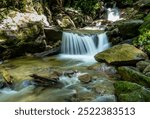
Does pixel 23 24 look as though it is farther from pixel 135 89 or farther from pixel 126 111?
pixel 126 111

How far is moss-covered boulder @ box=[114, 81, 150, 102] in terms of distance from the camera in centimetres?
609

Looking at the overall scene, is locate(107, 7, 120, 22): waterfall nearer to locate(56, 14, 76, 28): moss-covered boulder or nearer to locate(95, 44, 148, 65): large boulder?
locate(56, 14, 76, 28): moss-covered boulder

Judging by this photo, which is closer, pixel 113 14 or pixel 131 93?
pixel 131 93

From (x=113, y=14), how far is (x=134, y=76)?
1093 centimetres

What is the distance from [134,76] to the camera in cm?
771

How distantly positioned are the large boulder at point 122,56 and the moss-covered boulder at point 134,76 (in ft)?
3.17

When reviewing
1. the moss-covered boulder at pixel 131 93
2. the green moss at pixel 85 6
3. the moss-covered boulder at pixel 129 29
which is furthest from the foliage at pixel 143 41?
the green moss at pixel 85 6

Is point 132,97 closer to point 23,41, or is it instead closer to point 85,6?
point 23,41

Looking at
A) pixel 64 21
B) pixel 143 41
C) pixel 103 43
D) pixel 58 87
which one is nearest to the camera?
pixel 58 87

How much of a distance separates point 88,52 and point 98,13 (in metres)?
6.22

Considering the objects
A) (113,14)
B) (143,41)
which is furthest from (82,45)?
(113,14)

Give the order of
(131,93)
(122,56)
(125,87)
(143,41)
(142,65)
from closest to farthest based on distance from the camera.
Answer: (131,93) → (125,87) → (142,65) → (122,56) → (143,41)

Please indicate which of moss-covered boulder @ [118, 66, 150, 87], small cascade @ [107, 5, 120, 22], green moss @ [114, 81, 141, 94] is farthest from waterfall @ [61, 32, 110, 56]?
green moss @ [114, 81, 141, 94]

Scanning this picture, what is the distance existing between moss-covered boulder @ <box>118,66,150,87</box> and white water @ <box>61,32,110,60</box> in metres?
4.16
